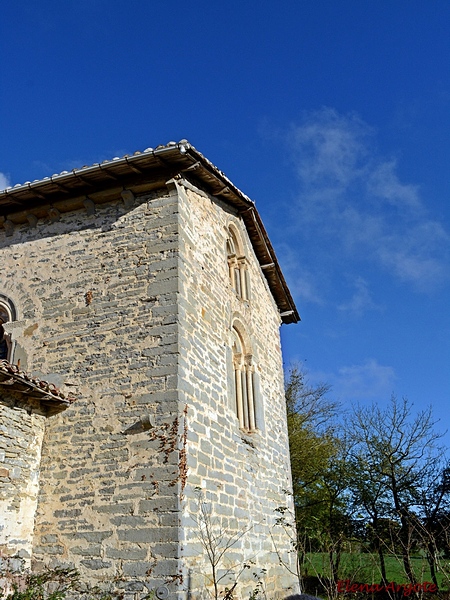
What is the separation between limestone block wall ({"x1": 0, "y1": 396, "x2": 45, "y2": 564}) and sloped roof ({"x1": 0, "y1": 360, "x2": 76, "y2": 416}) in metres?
0.17

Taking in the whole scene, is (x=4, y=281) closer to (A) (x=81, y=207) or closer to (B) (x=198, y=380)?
(A) (x=81, y=207)

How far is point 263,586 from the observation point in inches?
325

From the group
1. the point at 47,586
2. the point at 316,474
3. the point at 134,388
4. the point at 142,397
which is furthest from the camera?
the point at 316,474

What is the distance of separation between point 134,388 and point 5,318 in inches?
127

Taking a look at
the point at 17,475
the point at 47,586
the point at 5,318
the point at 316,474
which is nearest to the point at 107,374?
the point at 17,475

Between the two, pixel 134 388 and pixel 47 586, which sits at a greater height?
pixel 134 388

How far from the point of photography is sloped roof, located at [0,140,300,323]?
821 cm

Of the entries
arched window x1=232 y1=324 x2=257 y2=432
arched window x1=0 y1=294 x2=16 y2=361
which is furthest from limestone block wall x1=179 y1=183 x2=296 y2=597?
arched window x1=0 y1=294 x2=16 y2=361

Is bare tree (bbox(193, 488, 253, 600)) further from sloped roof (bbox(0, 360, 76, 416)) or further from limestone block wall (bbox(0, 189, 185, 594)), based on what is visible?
sloped roof (bbox(0, 360, 76, 416))

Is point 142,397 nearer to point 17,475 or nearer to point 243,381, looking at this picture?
point 17,475

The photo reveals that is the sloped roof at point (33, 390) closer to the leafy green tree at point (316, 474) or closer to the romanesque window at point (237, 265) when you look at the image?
the romanesque window at point (237, 265)

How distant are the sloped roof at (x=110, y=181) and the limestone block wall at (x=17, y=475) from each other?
3.66 meters

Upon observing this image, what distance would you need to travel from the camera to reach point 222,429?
7969 millimetres

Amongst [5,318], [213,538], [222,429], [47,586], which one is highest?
[5,318]
